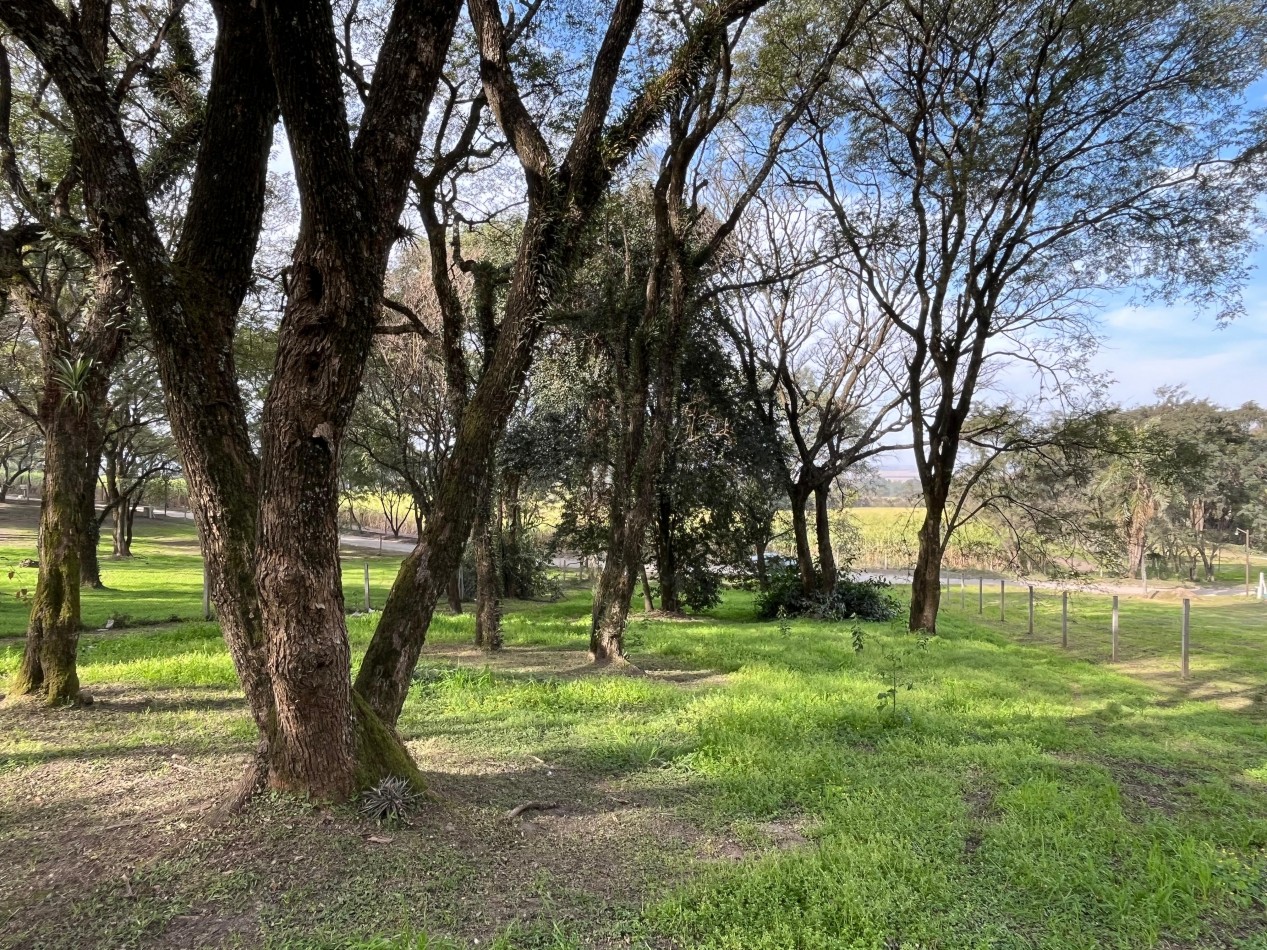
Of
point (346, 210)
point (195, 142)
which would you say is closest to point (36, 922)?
point (346, 210)

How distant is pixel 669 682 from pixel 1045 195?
10.2 meters

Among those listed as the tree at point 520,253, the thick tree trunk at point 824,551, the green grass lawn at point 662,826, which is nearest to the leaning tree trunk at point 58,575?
the green grass lawn at point 662,826

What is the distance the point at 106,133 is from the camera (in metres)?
3.38

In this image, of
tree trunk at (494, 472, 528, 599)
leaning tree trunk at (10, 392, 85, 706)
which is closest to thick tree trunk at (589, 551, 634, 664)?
leaning tree trunk at (10, 392, 85, 706)

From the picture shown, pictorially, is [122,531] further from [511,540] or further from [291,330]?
[291,330]

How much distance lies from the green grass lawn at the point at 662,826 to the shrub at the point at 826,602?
795 centimetres

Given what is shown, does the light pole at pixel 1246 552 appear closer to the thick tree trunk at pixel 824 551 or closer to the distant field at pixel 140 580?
the thick tree trunk at pixel 824 551

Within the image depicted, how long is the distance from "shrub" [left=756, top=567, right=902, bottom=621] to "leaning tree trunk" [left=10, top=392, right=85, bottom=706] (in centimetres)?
1245

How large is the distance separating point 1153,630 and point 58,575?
1943 cm

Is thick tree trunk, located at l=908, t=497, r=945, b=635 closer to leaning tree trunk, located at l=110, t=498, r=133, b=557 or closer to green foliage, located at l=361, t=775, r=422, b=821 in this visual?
green foliage, located at l=361, t=775, r=422, b=821

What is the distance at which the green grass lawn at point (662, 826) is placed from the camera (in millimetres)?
2791

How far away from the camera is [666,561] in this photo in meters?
15.2

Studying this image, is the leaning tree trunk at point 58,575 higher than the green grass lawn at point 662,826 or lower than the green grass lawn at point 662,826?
higher

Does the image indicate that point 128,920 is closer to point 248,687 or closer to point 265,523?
point 248,687
